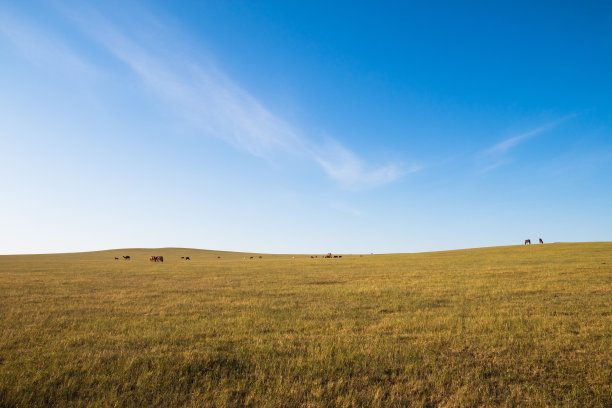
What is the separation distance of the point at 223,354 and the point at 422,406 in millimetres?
4725

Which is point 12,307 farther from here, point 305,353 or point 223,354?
point 305,353

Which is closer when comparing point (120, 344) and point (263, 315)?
point (120, 344)

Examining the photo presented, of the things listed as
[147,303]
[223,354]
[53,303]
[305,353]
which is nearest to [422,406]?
[305,353]

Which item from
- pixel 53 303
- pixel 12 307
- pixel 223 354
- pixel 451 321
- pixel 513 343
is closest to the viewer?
pixel 223 354

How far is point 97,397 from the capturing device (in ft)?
18.8

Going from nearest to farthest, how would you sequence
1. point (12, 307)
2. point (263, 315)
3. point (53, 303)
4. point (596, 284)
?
1. point (263, 315)
2. point (12, 307)
3. point (53, 303)
4. point (596, 284)

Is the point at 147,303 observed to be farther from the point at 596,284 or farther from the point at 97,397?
the point at 596,284

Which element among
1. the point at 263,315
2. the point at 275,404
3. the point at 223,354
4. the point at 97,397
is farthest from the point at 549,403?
the point at 263,315

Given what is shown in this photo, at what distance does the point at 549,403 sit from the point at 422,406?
2.34 m

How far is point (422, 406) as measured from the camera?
551cm

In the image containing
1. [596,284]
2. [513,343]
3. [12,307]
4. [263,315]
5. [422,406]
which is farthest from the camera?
[596,284]

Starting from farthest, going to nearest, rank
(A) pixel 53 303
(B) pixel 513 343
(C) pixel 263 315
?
(A) pixel 53 303 < (C) pixel 263 315 < (B) pixel 513 343

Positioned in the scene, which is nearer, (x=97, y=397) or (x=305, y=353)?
(x=97, y=397)

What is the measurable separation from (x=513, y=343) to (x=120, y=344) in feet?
36.4
